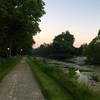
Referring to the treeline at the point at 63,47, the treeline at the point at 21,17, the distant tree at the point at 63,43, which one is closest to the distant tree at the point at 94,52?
the treeline at the point at 63,47

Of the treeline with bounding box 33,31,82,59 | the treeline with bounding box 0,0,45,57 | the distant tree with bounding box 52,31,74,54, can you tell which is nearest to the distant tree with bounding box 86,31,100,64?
the treeline with bounding box 33,31,82,59

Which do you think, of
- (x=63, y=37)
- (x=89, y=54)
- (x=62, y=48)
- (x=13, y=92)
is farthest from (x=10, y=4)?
(x=63, y=37)

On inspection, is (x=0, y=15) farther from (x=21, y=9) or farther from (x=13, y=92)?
(x=13, y=92)

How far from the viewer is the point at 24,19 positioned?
123ft

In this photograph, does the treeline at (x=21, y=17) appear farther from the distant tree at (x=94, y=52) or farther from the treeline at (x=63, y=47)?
the treeline at (x=63, y=47)

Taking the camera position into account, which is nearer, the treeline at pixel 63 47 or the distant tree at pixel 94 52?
the distant tree at pixel 94 52

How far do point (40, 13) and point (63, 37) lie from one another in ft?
484

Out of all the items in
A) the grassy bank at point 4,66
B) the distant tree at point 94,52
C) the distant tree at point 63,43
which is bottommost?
the grassy bank at point 4,66

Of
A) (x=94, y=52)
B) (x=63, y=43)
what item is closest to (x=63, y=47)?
(x=63, y=43)

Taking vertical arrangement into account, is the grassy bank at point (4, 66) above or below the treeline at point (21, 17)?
below

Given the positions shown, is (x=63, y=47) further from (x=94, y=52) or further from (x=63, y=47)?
(x=94, y=52)

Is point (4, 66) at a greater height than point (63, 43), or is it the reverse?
point (63, 43)

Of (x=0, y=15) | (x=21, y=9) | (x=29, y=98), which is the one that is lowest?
(x=29, y=98)

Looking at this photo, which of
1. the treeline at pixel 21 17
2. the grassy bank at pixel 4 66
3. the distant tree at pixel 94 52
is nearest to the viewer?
the grassy bank at pixel 4 66
